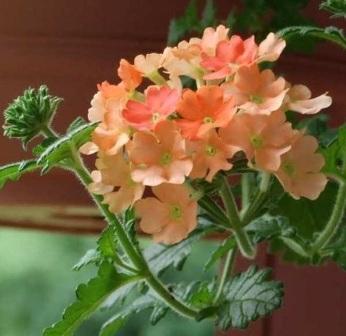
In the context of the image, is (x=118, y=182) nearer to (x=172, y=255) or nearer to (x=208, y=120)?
(x=208, y=120)

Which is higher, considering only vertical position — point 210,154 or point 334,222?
point 210,154

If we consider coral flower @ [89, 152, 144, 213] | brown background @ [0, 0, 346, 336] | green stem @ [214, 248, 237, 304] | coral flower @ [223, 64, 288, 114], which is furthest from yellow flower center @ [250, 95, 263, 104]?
brown background @ [0, 0, 346, 336]

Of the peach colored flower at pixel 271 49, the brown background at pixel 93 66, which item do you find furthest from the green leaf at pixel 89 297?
the brown background at pixel 93 66

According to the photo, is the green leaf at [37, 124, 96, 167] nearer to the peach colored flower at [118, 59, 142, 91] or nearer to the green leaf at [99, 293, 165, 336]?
the peach colored flower at [118, 59, 142, 91]

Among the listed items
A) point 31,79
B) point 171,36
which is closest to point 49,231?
point 31,79

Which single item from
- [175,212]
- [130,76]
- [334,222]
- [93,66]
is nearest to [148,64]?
[130,76]

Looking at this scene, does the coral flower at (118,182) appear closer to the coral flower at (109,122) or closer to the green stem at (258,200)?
the coral flower at (109,122)

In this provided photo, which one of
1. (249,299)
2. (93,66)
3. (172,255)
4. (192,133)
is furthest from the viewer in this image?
(93,66)
